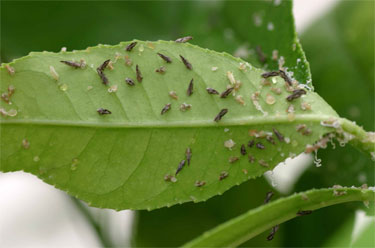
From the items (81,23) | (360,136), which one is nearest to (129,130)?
(360,136)

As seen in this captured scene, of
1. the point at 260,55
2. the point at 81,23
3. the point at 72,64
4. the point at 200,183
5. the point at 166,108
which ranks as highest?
the point at 81,23

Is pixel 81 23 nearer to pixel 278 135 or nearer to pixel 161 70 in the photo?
pixel 161 70

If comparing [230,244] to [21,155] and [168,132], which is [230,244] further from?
[21,155]

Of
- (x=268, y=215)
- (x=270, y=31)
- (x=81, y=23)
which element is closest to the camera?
(x=268, y=215)

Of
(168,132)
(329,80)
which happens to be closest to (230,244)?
(168,132)

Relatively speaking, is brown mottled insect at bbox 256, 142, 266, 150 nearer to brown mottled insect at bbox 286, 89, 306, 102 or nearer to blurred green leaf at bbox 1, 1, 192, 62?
brown mottled insect at bbox 286, 89, 306, 102

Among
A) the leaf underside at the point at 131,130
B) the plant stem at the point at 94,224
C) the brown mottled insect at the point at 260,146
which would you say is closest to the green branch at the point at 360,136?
the leaf underside at the point at 131,130
